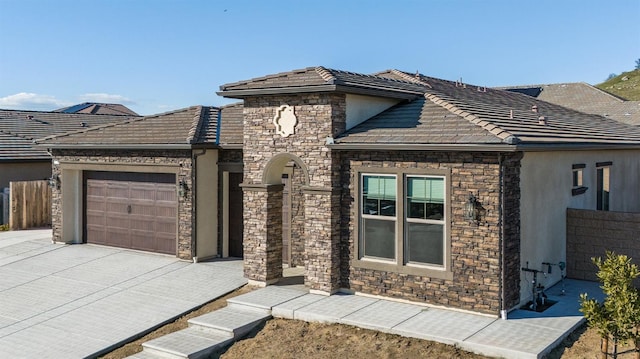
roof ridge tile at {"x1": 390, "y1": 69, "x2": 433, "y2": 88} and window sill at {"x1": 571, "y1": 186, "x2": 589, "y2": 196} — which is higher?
roof ridge tile at {"x1": 390, "y1": 69, "x2": 433, "y2": 88}

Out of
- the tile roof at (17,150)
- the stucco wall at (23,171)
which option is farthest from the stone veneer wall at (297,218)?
the stucco wall at (23,171)

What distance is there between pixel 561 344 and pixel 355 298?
3.99m

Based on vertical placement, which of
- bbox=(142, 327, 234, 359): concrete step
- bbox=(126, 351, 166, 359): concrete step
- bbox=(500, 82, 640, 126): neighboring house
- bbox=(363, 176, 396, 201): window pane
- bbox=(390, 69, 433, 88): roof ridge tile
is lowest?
bbox=(126, 351, 166, 359): concrete step

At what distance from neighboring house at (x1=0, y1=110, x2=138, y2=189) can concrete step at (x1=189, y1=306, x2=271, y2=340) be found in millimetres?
16668

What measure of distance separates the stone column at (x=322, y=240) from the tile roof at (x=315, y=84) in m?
2.12

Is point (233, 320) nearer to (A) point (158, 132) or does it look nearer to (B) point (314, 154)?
(B) point (314, 154)

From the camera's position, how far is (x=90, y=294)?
12.9 m

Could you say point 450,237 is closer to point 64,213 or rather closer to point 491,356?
point 491,356

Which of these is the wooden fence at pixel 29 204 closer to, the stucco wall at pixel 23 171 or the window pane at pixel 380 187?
the stucco wall at pixel 23 171

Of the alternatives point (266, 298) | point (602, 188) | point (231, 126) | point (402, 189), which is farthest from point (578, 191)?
point (231, 126)

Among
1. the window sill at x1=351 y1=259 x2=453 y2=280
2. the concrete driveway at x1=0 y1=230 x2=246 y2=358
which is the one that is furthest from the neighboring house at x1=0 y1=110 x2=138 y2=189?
the window sill at x1=351 y1=259 x2=453 y2=280

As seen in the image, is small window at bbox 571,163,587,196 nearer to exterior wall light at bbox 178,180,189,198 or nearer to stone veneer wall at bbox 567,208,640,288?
stone veneer wall at bbox 567,208,640,288

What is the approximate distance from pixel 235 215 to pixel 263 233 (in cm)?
288

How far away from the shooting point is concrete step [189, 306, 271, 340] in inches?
408
